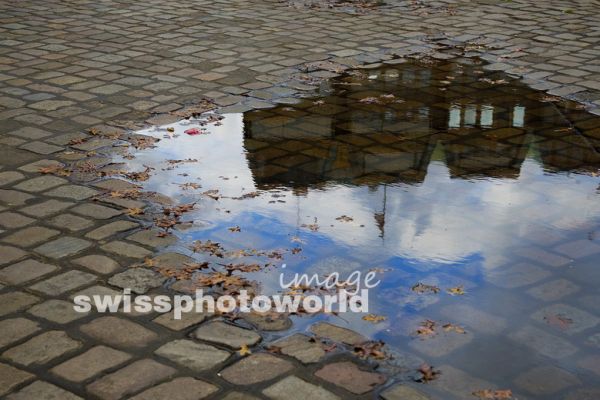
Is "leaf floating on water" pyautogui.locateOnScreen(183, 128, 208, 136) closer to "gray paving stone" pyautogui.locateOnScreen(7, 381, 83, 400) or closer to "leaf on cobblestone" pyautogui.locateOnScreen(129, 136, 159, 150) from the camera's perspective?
"leaf on cobblestone" pyautogui.locateOnScreen(129, 136, 159, 150)

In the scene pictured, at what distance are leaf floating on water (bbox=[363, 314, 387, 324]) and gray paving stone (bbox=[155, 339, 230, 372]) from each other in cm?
81

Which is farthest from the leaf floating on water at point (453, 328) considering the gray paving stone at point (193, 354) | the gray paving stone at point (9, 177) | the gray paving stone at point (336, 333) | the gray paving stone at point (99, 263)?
the gray paving stone at point (9, 177)

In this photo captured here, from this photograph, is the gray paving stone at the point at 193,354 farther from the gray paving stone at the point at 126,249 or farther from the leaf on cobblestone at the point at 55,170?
the leaf on cobblestone at the point at 55,170

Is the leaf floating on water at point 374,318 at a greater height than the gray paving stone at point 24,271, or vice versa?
the gray paving stone at point 24,271

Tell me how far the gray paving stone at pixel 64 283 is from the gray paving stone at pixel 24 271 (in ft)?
0.34

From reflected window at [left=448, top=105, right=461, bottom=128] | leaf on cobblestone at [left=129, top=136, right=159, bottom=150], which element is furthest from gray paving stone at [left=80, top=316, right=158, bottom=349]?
reflected window at [left=448, top=105, right=461, bottom=128]

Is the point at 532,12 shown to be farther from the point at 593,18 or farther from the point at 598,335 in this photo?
the point at 598,335

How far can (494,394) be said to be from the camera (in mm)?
3789

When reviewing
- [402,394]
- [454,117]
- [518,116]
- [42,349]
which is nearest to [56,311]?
[42,349]

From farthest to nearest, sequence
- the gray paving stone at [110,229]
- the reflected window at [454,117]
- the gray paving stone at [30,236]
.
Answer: the reflected window at [454,117] → the gray paving stone at [110,229] → the gray paving stone at [30,236]

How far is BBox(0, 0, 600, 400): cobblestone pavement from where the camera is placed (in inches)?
156

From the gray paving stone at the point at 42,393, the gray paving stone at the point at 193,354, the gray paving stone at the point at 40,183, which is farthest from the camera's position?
the gray paving stone at the point at 40,183

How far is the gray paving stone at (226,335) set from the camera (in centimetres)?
421

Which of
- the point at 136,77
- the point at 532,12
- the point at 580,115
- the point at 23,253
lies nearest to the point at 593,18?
the point at 532,12
